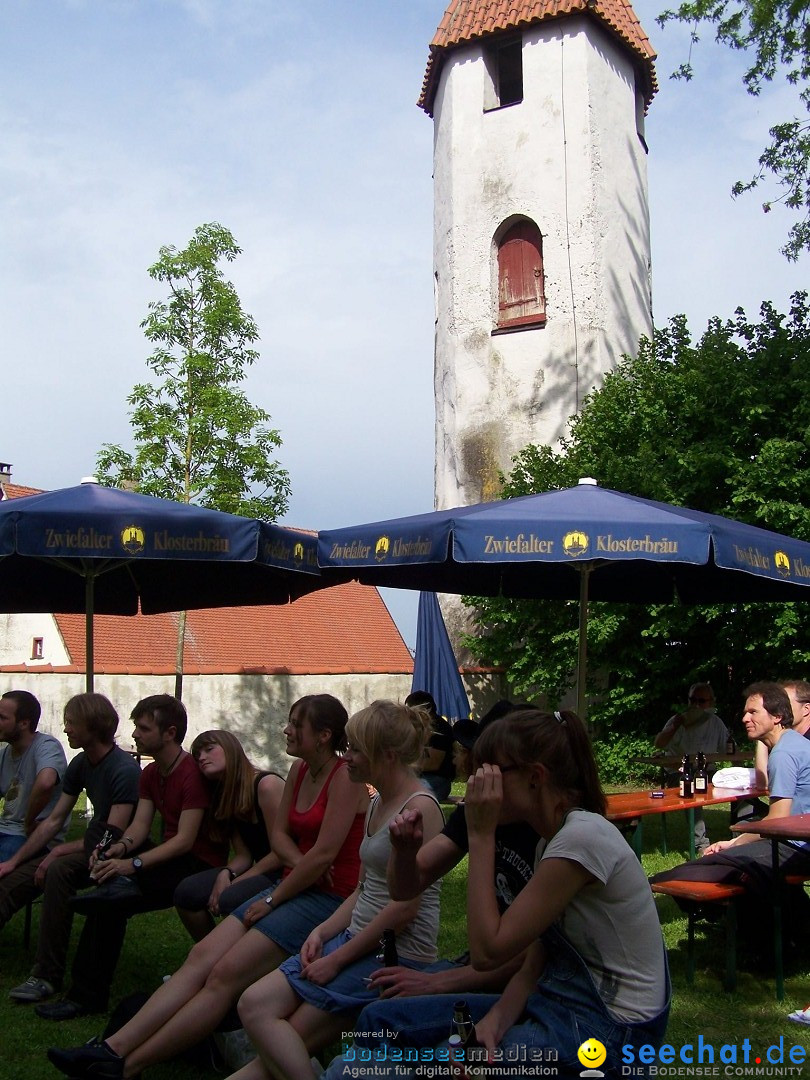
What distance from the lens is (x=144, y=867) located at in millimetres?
5070

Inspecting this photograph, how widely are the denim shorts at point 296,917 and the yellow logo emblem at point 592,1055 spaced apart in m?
1.61

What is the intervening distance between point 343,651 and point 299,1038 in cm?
2396

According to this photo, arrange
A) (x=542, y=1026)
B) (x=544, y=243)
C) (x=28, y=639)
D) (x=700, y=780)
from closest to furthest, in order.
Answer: (x=542, y=1026)
(x=700, y=780)
(x=544, y=243)
(x=28, y=639)

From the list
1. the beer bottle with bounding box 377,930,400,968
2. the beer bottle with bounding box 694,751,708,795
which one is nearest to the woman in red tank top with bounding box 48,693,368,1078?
the beer bottle with bounding box 377,930,400,968

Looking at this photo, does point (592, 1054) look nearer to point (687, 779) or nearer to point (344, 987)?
point (344, 987)

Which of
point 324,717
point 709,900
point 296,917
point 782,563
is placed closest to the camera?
point 296,917

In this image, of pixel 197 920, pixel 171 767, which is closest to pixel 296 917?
pixel 197 920

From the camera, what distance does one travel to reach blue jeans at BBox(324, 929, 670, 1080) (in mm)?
2744

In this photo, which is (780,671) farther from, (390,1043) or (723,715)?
(390,1043)

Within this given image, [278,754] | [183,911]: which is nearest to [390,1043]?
[183,911]

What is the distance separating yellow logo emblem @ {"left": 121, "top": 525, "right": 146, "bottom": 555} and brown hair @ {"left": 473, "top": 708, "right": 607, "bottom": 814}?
3296 mm

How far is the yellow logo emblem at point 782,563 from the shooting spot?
616 cm

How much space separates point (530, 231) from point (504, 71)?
366cm

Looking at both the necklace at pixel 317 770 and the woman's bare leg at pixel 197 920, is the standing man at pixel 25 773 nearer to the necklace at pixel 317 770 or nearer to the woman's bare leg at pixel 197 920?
the woman's bare leg at pixel 197 920
